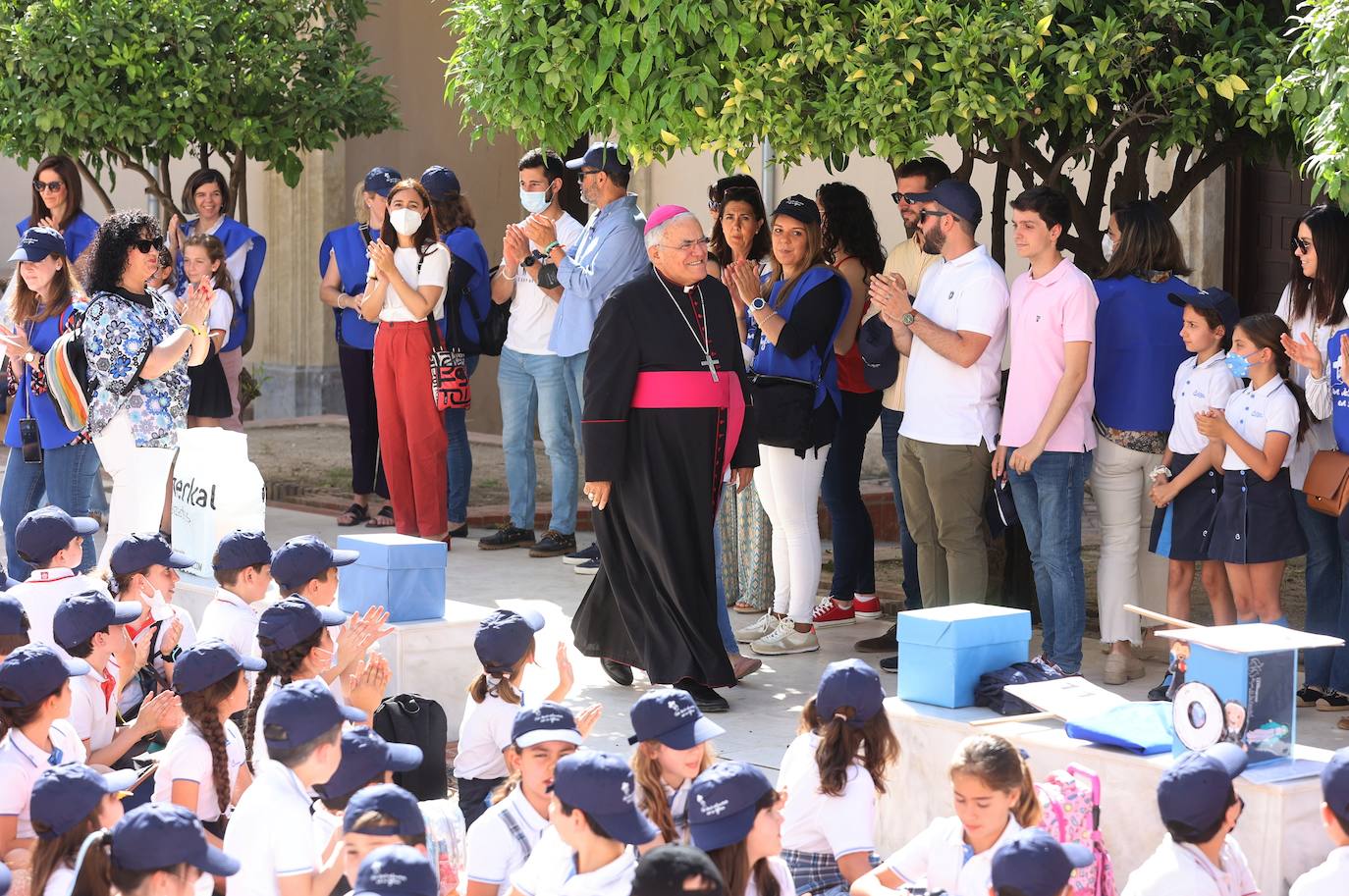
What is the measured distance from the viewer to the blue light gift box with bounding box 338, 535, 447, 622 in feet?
20.5

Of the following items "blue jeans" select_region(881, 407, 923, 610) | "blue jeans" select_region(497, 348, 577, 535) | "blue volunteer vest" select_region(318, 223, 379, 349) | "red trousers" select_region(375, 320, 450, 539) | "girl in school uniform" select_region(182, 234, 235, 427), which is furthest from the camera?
"blue volunteer vest" select_region(318, 223, 379, 349)

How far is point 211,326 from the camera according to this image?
9.28 m

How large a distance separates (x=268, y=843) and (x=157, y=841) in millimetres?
606

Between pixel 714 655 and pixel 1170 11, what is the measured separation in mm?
2711

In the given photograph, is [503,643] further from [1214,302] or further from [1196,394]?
[1214,302]

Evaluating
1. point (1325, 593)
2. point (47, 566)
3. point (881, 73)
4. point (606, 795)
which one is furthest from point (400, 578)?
point (1325, 593)

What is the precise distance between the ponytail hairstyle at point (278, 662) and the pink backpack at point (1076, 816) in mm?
1963

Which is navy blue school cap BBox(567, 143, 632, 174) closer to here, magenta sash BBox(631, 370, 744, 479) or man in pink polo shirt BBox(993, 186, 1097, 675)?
magenta sash BBox(631, 370, 744, 479)

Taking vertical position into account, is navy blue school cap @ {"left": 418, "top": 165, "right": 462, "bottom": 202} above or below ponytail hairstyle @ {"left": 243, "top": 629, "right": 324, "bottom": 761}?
above

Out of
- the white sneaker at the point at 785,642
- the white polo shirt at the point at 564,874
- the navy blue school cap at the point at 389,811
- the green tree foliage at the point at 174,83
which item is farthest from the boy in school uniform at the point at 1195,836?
the green tree foliage at the point at 174,83

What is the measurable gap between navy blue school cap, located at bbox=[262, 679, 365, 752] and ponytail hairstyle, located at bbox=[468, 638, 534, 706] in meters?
0.81

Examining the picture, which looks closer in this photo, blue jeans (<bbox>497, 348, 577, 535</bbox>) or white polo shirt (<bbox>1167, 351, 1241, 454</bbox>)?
white polo shirt (<bbox>1167, 351, 1241, 454</bbox>)

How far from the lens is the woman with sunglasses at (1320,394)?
613cm

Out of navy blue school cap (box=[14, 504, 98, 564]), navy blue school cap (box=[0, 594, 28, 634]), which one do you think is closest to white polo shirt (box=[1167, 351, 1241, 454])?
navy blue school cap (box=[14, 504, 98, 564])
